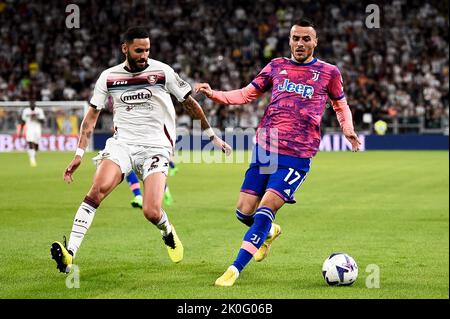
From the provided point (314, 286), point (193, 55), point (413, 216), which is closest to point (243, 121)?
point (193, 55)

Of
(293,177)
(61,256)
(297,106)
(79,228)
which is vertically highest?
(297,106)

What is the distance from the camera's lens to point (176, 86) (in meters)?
9.16

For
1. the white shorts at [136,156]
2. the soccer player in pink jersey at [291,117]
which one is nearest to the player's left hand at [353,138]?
the soccer player in pink jersey at [291,117]

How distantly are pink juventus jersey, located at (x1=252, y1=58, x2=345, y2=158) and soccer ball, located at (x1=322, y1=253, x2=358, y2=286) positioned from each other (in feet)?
3.62

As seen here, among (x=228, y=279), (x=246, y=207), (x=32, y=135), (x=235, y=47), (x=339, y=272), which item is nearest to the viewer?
(x=228, y=279)

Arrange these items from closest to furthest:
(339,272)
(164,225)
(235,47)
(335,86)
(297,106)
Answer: (339,272)
(297,106)
(335,86)
(164,225)
(235,47)

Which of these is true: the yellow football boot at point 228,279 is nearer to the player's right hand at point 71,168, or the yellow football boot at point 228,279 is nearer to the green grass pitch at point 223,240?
the green grass pitch at point 223,240

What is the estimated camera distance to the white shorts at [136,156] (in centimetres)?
907

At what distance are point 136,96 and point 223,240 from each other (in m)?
3.39

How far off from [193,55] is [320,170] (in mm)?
16257

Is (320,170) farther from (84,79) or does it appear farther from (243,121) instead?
(84,79)

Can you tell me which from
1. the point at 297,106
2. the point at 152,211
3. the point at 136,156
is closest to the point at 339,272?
the point at 297,106

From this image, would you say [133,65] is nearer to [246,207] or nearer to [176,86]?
[176,86]

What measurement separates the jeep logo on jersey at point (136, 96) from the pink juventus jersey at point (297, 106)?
47.7 inches
